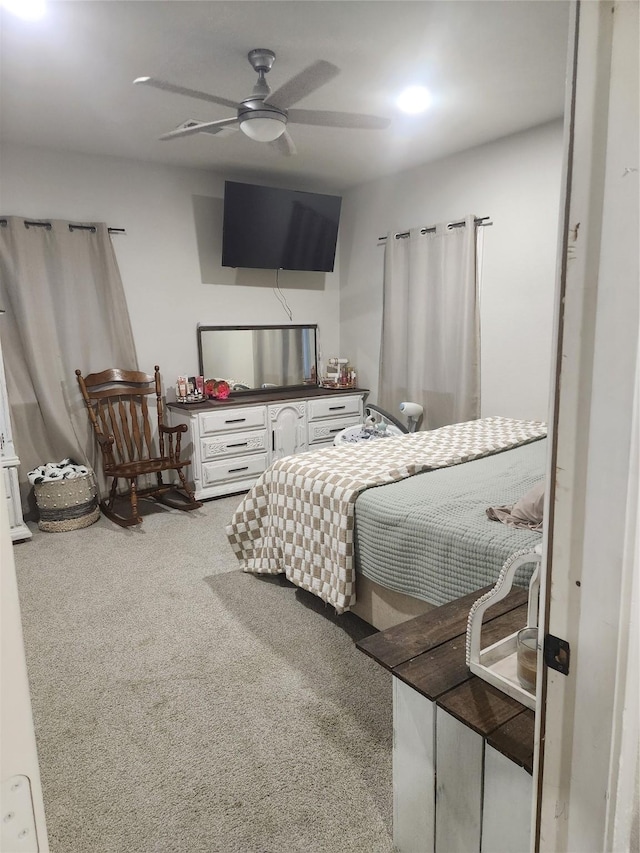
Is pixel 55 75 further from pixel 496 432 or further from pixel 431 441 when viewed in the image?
pixel 496 432

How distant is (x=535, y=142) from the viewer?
11.9ft

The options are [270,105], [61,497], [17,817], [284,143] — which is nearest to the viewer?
[17,817]

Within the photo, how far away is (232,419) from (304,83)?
8.37 feet

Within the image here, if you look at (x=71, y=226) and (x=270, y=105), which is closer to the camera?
(x=270, y=105)

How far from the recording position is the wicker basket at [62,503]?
3682 millimetres

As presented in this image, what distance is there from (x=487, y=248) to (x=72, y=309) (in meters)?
3.06

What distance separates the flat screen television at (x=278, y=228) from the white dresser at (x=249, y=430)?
117cm

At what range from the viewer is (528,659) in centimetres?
113

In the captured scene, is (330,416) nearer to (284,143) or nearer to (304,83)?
(284,143)

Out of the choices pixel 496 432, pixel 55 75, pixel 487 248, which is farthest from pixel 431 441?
pixel 55 75

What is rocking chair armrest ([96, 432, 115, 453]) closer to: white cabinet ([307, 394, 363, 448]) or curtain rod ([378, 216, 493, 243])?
white cabinet ([307, 394, 363, 448])

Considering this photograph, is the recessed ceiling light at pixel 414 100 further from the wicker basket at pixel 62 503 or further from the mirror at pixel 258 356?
the wicker basket at pixel 62 503

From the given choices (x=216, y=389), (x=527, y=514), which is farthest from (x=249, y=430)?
(x=527, y=514)

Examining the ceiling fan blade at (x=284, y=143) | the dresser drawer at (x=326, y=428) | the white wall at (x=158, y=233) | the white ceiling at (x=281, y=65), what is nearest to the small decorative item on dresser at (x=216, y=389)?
the white wall at (x=158, y=233)
